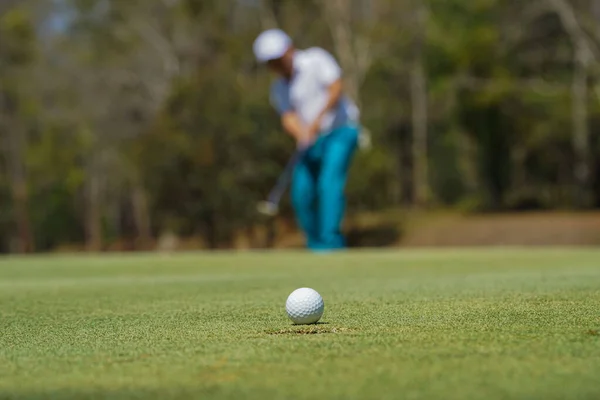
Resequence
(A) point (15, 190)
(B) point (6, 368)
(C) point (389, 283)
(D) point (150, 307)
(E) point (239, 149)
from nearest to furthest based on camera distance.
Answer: (B) point (6, 368) → (D) point (150, 307) → (C) point (389, 283) → (E) point (239, 149) → (A) point (15, 190)

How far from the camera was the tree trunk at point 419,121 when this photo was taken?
119 feet

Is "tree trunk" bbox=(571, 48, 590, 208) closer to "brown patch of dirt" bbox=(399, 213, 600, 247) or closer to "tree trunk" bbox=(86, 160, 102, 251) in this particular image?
"brown patch of dirt" bbox=(399, 213, 600, 247)

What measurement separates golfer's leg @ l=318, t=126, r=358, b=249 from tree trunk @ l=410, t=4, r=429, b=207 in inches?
840

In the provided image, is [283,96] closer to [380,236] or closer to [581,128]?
[380,236]

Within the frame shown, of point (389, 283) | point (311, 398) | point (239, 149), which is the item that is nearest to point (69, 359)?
point (311, 398)

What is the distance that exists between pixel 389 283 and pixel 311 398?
17.3ft

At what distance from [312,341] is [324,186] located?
10077 mm

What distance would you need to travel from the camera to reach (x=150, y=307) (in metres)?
6.38

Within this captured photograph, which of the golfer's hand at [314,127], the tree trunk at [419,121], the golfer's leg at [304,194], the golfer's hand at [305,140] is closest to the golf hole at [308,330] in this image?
the golfer's hand at [314,127]

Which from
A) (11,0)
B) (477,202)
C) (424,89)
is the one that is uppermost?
(11,0)

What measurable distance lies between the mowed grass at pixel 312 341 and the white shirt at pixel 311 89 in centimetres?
571

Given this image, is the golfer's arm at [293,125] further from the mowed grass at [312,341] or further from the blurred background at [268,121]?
the blurred background at [268,121]

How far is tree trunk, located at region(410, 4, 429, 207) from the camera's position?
3628cm

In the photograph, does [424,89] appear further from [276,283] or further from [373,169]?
[276,283]
